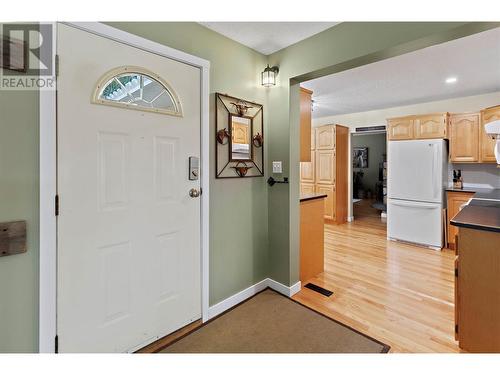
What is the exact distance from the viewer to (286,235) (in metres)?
2.38

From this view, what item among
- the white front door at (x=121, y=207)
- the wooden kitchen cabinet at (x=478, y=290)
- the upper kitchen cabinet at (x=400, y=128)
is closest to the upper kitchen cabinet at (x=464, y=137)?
the upper kitchen cabinet at (x=400, y=128)

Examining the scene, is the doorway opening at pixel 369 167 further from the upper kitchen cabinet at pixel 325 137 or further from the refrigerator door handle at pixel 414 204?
the refrigerator door handle at pixel 414 204

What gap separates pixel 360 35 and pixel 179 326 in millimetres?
2505

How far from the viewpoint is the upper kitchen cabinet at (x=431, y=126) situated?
3.80 metres

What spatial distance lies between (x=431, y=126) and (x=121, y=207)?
4421mm

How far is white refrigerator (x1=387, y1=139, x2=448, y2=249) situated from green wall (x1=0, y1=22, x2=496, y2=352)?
2606 millimetres

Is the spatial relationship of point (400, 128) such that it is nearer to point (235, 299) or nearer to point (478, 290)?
point (478, 290)

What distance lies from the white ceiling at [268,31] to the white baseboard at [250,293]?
222 centimetres

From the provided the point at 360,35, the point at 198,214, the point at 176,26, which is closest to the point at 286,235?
the point at 198,214

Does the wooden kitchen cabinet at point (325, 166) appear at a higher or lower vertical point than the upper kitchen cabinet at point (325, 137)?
lower

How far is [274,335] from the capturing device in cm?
183

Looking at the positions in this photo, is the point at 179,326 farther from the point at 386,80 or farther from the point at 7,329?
the point at 386,80

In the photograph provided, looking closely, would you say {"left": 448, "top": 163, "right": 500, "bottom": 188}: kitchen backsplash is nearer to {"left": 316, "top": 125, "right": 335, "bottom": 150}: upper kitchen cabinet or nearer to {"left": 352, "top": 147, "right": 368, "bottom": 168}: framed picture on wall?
{"left": 316, "top": 125, "right": 335, "bottom": 150}: upper kitchen cabinet

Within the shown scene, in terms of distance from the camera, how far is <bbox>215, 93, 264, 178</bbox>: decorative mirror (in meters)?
2.05
